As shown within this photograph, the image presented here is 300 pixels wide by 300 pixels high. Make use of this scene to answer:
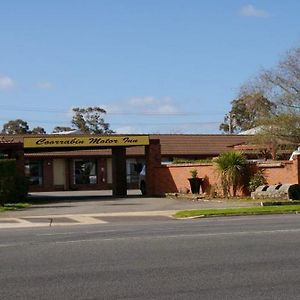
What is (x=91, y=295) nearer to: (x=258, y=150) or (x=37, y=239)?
(x=37, y=239)

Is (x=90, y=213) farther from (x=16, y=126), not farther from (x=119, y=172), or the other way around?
(x=16, y=126)

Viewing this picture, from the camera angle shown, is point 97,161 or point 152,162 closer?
point 152,162

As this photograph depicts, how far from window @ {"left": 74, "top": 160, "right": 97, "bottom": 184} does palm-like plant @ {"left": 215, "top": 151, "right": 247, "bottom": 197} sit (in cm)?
2514

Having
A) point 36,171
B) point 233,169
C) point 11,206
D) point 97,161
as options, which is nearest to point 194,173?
point 233,169

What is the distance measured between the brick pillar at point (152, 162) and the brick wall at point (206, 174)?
185 mm

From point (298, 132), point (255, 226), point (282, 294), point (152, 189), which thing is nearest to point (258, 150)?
point (298, 132)

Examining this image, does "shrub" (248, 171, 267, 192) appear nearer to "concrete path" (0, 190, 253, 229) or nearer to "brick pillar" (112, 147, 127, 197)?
"concrete path" (0, 190, 253, 229)

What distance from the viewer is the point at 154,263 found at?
11086 millimetres

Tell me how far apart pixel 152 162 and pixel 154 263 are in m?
27.1

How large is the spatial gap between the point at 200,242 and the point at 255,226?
3.86m

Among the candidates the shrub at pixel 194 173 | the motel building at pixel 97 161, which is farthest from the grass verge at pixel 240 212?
the motel building at pixel 97 161

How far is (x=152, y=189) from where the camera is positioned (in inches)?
1503

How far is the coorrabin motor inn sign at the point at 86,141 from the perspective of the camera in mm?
36438

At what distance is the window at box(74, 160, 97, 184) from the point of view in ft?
181
